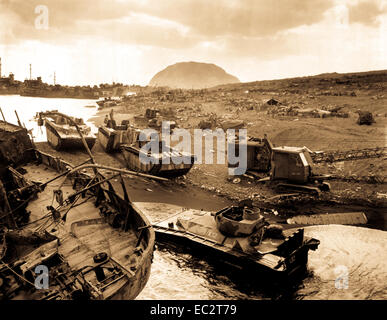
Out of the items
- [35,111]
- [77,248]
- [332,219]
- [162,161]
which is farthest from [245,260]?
[35,111]

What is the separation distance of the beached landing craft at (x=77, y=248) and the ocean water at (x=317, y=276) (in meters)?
2.42

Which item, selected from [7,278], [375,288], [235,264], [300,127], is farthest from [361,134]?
[7,278]

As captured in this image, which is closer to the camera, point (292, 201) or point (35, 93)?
point (292, 201)

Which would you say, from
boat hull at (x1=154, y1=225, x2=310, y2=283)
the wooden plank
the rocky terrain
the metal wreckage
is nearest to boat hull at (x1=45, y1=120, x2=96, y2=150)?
the rocky terrain

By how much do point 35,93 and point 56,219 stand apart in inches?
3690

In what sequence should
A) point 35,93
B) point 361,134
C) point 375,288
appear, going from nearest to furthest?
1. point 375,288
2. point 361,134
3. point 35,93

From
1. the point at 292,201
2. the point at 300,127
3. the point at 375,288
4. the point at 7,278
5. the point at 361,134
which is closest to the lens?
the point at 7,278

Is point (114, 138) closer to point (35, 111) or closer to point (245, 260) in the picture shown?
point (245, 260)

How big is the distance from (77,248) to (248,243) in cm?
507

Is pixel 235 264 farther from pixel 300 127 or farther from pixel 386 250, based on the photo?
pixel 300 127

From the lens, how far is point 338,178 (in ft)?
55.2

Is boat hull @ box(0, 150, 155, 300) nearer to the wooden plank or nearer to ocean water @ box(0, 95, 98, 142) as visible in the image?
the wooden plank

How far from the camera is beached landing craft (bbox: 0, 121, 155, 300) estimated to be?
6.21 m

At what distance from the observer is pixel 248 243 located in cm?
956
